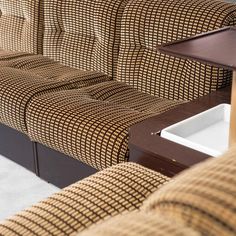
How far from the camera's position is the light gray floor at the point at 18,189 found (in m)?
2.20

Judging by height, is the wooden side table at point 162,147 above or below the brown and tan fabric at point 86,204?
below

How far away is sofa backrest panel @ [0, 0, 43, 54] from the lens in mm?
2936

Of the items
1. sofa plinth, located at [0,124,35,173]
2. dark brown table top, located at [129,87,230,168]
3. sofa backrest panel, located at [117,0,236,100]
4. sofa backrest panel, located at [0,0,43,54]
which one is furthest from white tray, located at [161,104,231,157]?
sofa backrest panel, located at [0,0,43,54]

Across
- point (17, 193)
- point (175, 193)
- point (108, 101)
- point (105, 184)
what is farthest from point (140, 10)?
point (175, 193)

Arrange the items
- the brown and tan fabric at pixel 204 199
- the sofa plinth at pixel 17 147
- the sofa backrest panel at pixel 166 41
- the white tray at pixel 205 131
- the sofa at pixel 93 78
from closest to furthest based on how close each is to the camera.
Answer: the brown and tan fabric at pixel 204 199 → the white tray at pixel 205 131 → the sofa at pixel 93 78 → the sofa backrest panel at pixel 166 41 → the sofa plinth at pixel 17 147

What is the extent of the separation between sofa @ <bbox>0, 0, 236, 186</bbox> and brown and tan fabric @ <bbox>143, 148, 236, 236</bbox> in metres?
1.16

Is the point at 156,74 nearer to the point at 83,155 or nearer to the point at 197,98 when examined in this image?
the point at 197,98

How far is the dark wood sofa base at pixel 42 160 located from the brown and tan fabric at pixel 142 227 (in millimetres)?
1422

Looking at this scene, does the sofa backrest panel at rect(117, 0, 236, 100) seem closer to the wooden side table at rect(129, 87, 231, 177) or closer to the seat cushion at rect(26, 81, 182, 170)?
the seat cushion at rect(26, 81, 182, 170)

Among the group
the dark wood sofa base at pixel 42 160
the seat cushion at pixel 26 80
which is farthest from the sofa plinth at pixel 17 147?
the seat cushion at pixel 26 80

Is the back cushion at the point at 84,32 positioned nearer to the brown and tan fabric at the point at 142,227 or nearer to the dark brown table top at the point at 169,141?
the dark brown table top at the point at 169,141

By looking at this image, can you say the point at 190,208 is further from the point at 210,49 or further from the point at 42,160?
Result: the point at 42,160

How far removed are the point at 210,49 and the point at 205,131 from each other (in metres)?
0.38

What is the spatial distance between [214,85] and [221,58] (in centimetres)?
75
